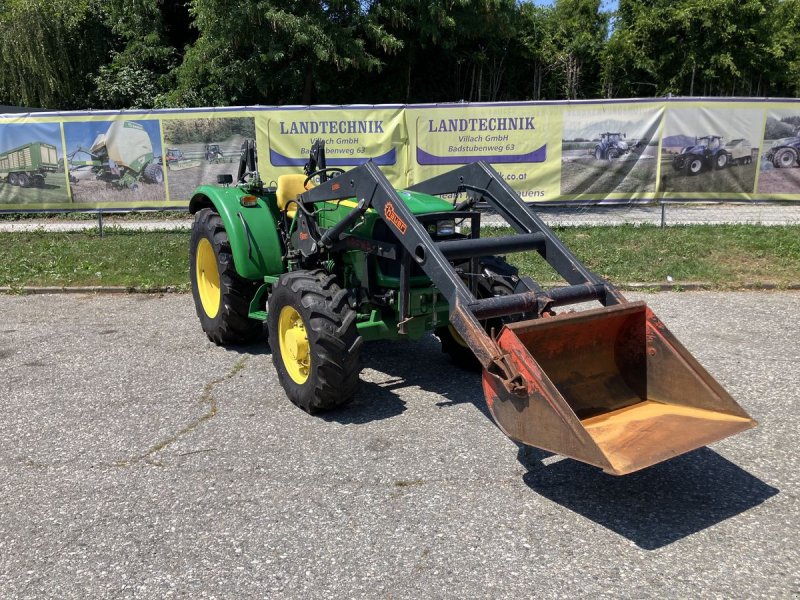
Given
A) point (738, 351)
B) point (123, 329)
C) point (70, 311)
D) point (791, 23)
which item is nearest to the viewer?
point (738, 351)

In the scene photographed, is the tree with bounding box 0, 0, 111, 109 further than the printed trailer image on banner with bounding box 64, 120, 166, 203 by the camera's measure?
Yes

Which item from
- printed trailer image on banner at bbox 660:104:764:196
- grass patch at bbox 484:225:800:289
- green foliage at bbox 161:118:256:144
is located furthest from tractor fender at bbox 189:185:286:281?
printed trailer image on banner at bbox 660:104:764:196

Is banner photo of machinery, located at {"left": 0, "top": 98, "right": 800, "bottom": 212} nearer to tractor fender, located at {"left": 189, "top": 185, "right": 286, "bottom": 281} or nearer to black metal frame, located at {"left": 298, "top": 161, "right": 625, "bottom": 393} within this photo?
tractor fender, located at {"left": 189, "top": 185, "right": 286, "bottom": 281}

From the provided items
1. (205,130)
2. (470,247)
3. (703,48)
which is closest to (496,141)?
(205,130)

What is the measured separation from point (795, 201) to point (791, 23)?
36.6 ft

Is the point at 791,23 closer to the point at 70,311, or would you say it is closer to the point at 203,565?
the point at 70,311

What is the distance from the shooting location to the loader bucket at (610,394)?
136 inches

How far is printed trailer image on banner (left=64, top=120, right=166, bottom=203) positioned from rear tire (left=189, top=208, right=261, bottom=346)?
6054 mm

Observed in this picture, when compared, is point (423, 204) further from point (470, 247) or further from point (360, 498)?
point (360, 498)

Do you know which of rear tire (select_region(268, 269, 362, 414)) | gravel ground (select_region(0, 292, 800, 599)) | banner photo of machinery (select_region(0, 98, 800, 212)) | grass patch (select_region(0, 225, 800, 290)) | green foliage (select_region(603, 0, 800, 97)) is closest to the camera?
gravel ground (select_region(0, 292, 800, 599))

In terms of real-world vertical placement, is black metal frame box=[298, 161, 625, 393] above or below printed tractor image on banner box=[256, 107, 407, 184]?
below

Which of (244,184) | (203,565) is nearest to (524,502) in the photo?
(203,565)

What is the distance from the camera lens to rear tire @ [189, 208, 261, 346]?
625cm

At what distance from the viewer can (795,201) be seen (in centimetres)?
1172
